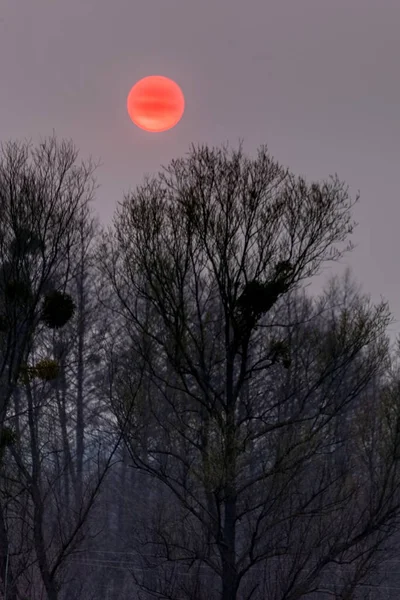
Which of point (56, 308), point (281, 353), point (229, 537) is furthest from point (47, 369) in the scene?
point (229, 537)

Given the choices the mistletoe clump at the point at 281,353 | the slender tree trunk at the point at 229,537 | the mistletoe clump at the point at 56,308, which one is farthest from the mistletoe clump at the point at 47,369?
the mistletoe clump at the point at 281,353

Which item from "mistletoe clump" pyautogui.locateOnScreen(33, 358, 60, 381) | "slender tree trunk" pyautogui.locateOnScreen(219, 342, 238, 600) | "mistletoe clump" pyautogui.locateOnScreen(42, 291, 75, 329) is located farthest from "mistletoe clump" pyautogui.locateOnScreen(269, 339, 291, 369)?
"mistletoe clump" pyautogui.locateOnScreen(33, 358, 60, 381)

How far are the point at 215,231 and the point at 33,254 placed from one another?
386cm

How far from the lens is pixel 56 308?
61.2 ft

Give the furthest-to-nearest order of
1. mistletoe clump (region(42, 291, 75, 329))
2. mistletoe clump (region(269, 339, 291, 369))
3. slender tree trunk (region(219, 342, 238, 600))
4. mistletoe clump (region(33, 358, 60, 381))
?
mistletoe clump (region(269, 339, 291, 369)), slender tree trunk (region(219, 342, 238, 600)), mistletoe clump (region(33, 358, 60, 381)), mistletoe clump (region(42, 291, 75, 329))

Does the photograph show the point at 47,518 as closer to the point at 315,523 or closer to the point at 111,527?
the point at 111,527

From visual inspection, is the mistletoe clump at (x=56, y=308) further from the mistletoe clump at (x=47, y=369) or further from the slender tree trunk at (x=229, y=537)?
the slender tree trunk at (x=229, y=537)

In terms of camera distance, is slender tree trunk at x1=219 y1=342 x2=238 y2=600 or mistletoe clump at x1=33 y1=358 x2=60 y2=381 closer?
mistletoe clump at x1=33 y1=358 x2=60 y2=381

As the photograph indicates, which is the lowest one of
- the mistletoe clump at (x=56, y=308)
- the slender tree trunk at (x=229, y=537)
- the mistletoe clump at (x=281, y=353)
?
the slender tree trunk at (x=229, y=537)

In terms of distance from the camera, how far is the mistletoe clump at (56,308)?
734 inches

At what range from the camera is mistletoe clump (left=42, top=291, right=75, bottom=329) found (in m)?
18.6

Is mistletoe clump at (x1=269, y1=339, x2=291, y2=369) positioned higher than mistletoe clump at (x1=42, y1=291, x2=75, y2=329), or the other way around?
mistletoe clump at (x1=42, y1=291, x2=75, y2=329)

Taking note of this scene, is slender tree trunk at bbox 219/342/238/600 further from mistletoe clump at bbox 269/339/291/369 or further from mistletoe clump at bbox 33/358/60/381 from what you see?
mistletoe clump at bbox 33/358/60/381

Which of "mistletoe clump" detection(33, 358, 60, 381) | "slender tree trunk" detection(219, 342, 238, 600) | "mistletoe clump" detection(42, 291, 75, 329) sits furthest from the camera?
"slender tree trunk" detection(219, 342, 238, 600)
